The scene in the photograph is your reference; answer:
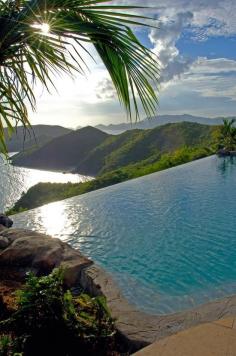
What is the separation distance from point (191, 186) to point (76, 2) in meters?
17.1

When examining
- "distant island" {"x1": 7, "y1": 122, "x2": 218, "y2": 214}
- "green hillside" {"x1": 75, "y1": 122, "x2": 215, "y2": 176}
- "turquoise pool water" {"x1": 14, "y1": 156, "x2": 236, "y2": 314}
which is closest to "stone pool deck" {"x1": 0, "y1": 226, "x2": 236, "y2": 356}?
"turquoise pool water" {"x1": 14, "y1": 156, "x2": 236, "y2": 314}

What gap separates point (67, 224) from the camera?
1379 centimetres

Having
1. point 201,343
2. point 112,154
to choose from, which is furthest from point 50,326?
point 112,154

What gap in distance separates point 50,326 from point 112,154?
345ft

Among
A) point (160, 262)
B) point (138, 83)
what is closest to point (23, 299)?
point (138, 83)

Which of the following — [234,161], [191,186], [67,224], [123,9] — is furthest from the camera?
[234,161]

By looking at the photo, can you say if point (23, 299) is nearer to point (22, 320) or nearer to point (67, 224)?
point (22, 320)

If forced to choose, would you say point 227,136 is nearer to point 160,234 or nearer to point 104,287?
point 160,234

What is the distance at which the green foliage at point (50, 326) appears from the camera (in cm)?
399

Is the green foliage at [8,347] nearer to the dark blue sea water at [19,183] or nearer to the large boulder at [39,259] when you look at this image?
the large boulder at [39,259]

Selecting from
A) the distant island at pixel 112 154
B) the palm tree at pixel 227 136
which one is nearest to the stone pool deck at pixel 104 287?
the distant island at pixel 112 154

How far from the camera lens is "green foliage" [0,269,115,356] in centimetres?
399

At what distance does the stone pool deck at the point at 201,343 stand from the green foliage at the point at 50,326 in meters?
0.68

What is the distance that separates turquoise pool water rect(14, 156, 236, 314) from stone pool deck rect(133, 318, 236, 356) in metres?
2.08
